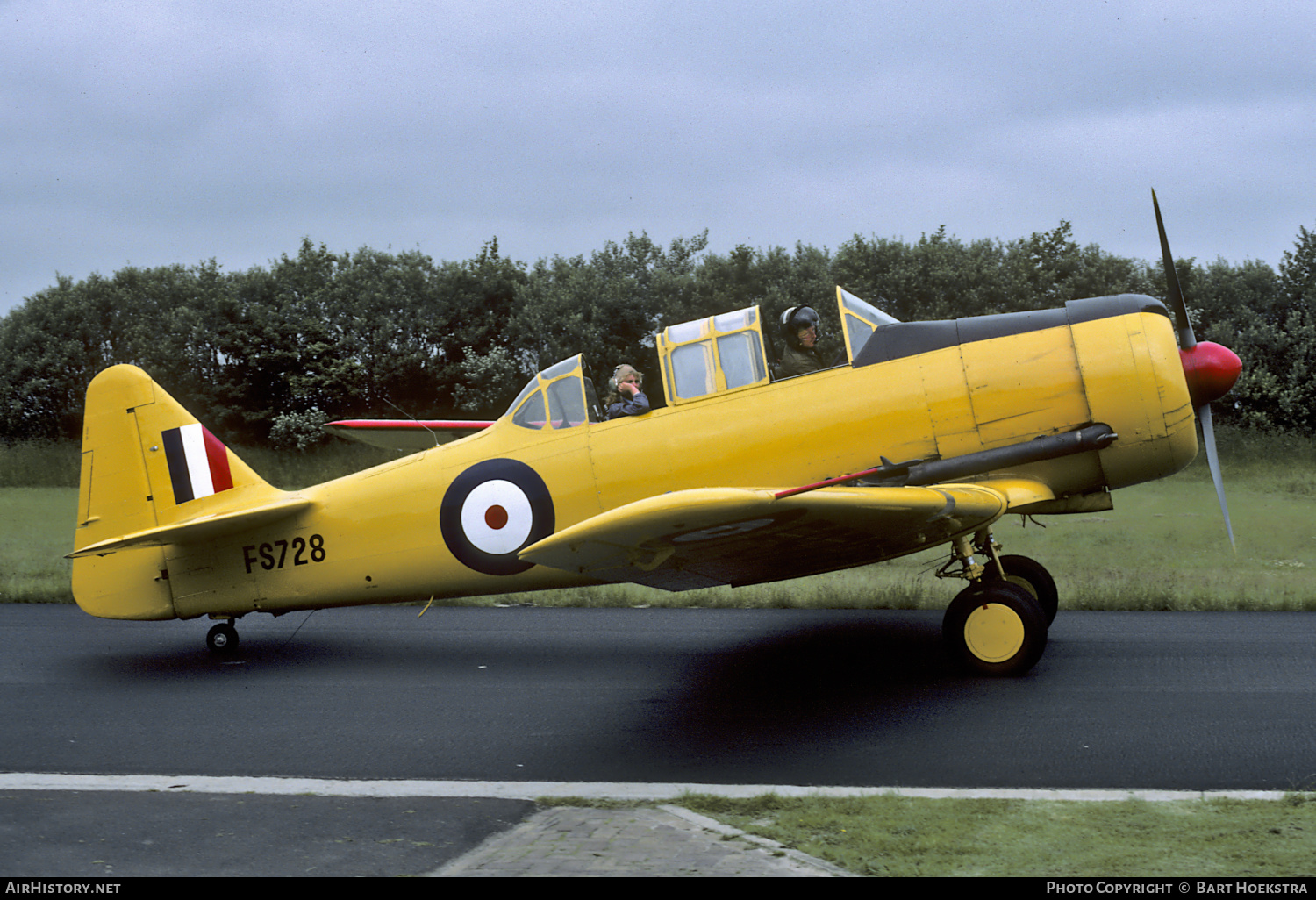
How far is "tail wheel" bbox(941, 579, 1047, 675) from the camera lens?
6.75 meters

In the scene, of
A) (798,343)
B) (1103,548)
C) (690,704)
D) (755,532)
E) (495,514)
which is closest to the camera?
(755,532)

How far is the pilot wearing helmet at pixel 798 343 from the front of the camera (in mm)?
7418

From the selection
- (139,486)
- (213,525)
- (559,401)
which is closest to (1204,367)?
(559,401)

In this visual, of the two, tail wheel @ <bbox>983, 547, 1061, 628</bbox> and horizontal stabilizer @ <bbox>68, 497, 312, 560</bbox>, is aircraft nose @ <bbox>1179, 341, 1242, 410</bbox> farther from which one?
horizontal stabilizer @ <bbox>68, 497, 312, 560</bbox>

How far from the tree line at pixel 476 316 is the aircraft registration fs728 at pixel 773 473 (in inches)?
436

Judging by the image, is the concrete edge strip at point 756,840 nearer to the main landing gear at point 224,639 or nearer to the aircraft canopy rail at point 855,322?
the aircraft canopy rail at point 855,322

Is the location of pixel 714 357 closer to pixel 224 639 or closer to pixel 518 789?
pixel 518 789

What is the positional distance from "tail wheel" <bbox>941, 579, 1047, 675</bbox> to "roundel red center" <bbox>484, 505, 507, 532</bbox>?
11.5 ft

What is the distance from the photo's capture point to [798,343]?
7.46 metres

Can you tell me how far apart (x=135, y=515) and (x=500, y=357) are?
11.9m

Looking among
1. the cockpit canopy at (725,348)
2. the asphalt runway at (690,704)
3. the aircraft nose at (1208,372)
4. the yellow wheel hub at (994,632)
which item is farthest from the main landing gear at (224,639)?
the aircraft nose at (1208,372)

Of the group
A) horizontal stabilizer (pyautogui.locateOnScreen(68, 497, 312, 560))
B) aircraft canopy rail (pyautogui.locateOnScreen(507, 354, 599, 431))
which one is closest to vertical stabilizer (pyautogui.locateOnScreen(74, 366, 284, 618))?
horizontal stabilizer (pyautogui.locateOnScreen(68, 497, 312, 560))

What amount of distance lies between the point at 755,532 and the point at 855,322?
252 centimetres

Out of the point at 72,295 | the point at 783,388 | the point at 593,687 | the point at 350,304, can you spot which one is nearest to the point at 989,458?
the point at 783,388
